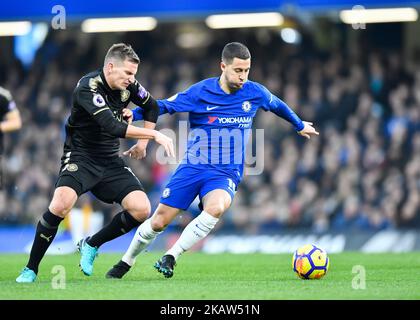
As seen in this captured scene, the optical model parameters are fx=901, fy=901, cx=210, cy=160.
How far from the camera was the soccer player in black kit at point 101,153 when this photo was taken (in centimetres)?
810

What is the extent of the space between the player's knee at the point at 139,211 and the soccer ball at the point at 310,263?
1492 mm

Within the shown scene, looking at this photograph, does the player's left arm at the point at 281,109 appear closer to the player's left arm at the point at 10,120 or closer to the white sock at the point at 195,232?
the white sock at the point at 195,232

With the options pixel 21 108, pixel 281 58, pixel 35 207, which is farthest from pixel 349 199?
pixel 21 108

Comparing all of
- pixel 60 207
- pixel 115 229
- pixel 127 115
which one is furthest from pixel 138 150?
pixel 60 207

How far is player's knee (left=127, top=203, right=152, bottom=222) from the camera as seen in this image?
27.9 ft

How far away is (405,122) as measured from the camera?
1786 centimetres

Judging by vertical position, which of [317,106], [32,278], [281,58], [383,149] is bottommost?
[32,278]

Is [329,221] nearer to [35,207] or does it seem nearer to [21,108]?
[35,207]

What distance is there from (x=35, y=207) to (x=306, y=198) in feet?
18.0

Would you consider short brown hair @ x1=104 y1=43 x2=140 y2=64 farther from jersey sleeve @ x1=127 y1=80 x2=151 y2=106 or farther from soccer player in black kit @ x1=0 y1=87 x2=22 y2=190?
soccer player in black kit @ x1=0 y1=87 x2=22 y2=190

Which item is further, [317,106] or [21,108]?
[21,108]

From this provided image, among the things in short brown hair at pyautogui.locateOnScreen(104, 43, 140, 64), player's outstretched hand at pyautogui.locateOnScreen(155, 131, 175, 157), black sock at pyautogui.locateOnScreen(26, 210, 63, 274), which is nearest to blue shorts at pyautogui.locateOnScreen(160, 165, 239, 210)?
player's outstretched hand at pyautogui.locateOnScreen(155, 131, 175, 157)

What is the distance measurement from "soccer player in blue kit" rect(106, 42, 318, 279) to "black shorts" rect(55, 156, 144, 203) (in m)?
0.23

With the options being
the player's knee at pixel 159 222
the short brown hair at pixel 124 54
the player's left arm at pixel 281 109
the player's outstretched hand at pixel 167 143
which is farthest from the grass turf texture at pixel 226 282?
the short brown hair at pixel 124 54
